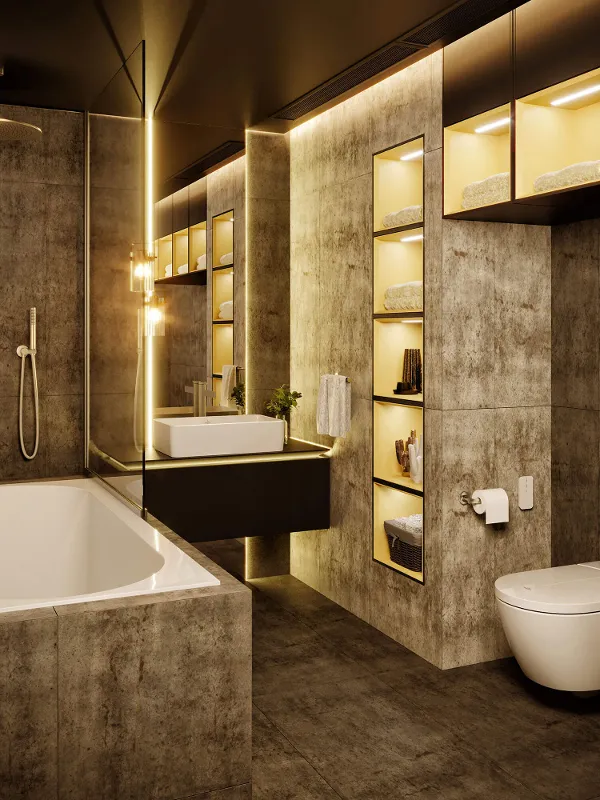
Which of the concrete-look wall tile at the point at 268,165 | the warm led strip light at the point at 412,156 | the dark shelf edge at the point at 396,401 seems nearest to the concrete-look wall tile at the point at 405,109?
the warm led strip light at the point at 412,156

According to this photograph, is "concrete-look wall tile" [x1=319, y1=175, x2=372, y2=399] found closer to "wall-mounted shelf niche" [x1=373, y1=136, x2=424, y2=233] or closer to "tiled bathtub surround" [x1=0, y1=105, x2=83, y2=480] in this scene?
"wall-mounted shelf niche" [x1=373, y1=136, x2=424, y2=233]

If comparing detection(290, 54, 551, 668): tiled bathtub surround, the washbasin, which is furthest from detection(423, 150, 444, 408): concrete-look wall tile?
the washbasin

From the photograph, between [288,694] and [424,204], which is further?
[424,204]

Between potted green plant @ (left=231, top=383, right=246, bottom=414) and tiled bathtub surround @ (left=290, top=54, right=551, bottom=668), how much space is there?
2.53 feet

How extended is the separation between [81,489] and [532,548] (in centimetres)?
197

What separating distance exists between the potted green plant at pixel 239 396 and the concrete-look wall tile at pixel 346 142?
3.69 feet

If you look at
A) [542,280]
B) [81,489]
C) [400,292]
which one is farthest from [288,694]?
[542,280]

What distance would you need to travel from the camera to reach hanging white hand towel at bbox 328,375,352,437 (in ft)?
12.6

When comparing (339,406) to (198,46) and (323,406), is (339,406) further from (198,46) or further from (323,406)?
(198,46)

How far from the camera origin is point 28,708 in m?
1.91

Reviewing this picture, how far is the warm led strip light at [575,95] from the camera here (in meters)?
2.67

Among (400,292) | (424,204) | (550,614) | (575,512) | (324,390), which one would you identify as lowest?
(550,614)

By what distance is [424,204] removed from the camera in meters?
3.28

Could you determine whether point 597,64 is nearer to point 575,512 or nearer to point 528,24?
point 528,24
